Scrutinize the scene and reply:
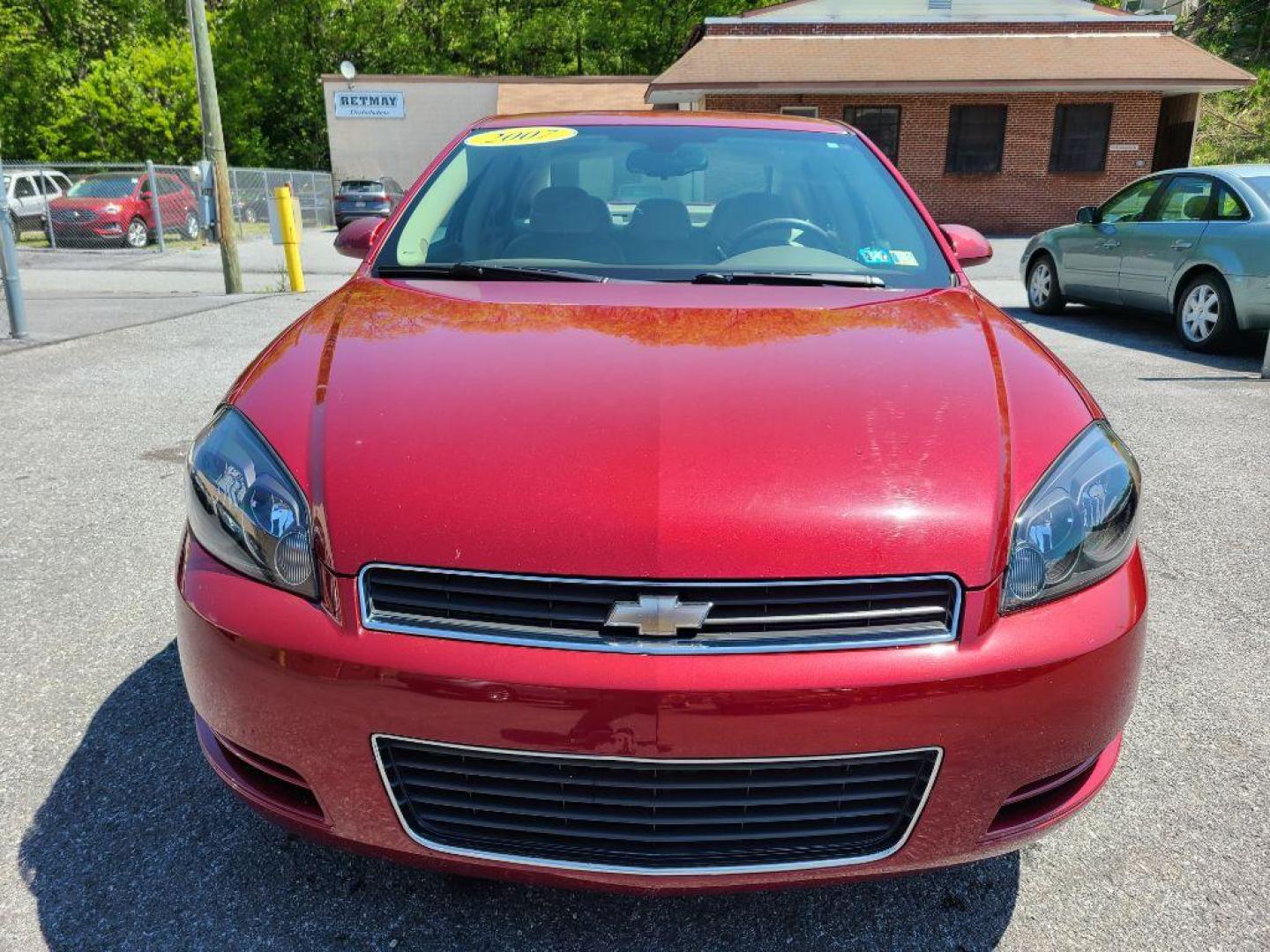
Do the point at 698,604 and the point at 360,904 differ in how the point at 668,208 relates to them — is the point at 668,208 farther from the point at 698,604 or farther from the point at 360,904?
the point at 360,904

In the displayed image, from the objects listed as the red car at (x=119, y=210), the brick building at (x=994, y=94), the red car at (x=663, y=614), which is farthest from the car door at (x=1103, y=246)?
the red car at (x=119, y=210)

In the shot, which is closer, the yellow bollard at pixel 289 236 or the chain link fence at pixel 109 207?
the yellow bollard at pixel 289 236

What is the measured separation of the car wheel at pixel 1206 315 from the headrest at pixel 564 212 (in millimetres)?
6727

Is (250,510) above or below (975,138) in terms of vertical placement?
above

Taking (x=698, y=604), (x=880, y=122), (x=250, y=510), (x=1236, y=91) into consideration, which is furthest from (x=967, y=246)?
(x=1236, y=91)

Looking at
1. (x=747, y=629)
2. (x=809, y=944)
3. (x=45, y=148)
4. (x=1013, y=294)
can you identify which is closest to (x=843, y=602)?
(x=747, y=629)

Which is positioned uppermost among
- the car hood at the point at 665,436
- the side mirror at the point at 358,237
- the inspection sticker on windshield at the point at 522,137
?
the inspection sticker on windshield at the point at 522,137

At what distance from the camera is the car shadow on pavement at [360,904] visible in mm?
1914

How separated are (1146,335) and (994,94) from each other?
1776 centimetres

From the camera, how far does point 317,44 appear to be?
40375 mm

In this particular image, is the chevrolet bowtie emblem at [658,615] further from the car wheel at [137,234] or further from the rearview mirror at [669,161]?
the car wheel at [137,234]

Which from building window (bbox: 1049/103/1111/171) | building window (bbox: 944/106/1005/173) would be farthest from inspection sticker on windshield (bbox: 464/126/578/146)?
building window (bbox: 1049/103/1111/171)

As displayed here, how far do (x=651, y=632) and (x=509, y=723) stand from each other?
10.4 inches

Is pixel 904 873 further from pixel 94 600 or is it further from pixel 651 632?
pixel 94 600
